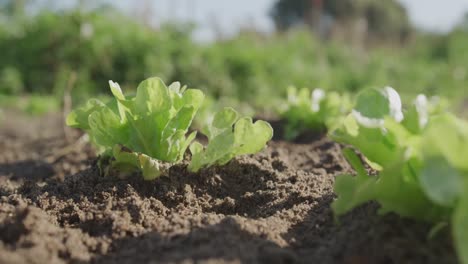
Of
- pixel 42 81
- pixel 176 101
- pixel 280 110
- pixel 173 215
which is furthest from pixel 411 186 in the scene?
pixel 42 81

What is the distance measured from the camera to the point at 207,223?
A: 5.17 ft

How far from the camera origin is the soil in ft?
4.48

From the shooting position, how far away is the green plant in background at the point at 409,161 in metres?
1.15

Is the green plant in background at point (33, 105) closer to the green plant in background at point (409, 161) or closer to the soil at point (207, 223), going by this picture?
the soil at point (207, 223)

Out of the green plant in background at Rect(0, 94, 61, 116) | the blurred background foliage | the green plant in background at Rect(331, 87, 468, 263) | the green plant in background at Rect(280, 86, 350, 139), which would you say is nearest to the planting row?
the green plant in background at Rect(331, 87, 468, 263)

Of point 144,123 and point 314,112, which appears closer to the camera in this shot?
point 144,123

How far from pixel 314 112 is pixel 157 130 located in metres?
1.97

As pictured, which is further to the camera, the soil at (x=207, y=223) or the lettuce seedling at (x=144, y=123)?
the lettuce seedling at (x=144, y=123)

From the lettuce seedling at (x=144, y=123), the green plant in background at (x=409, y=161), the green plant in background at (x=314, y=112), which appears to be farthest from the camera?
the green plant in background at (x=314, y=112)

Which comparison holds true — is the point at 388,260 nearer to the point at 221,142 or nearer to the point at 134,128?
the point at 221,142

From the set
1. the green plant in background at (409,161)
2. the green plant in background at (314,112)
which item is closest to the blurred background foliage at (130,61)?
the green plant in background at (314,112)

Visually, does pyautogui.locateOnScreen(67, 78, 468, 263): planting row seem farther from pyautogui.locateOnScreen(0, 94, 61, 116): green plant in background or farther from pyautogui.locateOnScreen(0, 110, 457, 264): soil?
pyautogui.locateOnScreen(0, 94, 61, 116): green plant in background

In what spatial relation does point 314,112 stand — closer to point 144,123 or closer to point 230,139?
point 230,139

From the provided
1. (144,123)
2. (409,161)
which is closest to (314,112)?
(144,123)
